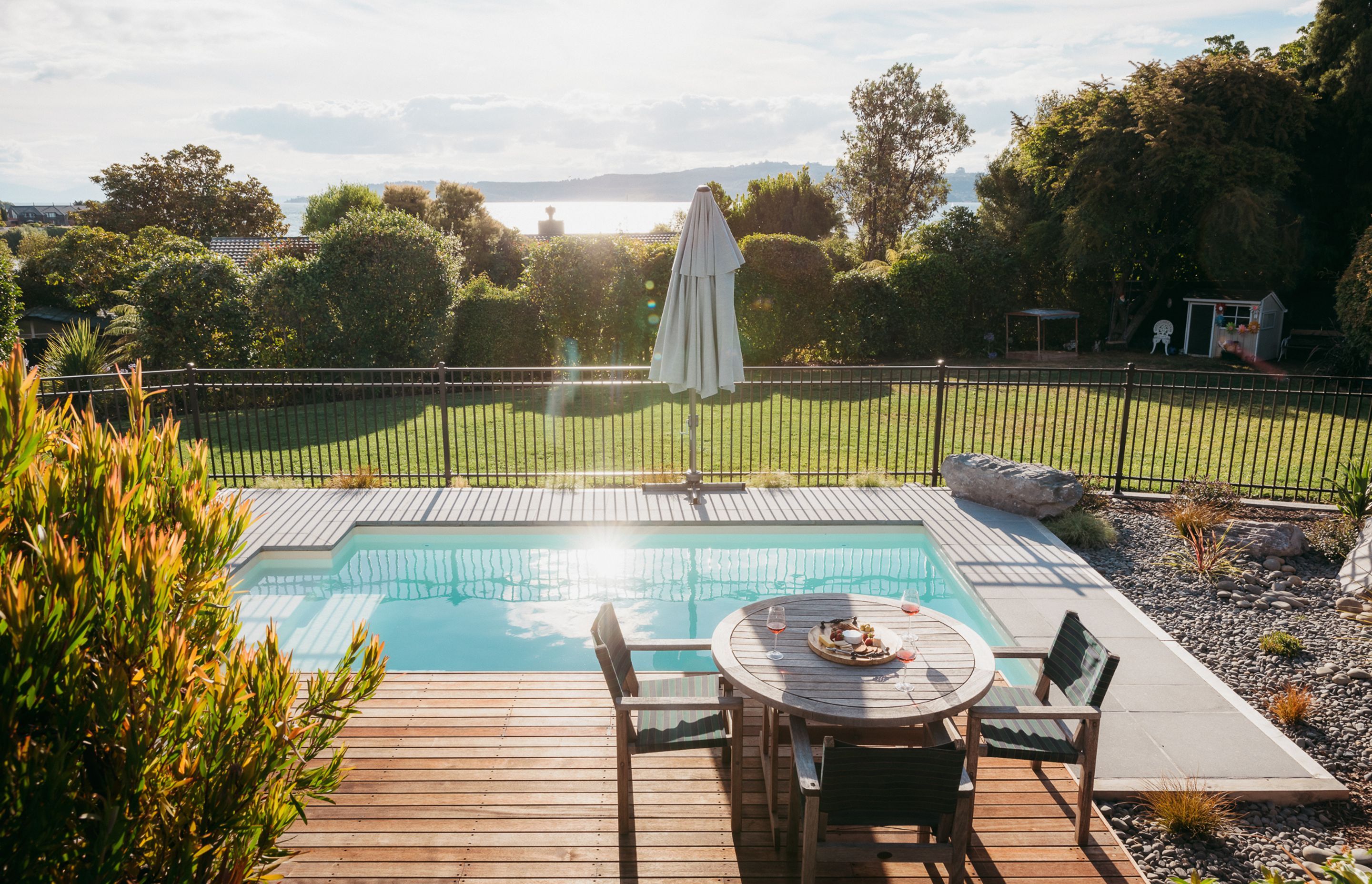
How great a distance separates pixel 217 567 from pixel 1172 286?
2689 centimetres

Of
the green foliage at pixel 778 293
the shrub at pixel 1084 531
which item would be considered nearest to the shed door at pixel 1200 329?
the green foliage at pixel 778 293

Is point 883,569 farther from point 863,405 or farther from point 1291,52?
point 1291,52

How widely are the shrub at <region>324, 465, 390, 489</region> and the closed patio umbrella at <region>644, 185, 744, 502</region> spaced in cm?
397

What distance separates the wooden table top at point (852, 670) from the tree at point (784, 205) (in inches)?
1321

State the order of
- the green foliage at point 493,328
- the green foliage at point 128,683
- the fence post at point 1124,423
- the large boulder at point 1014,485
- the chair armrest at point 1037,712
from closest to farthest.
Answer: the green foliage at point 128,683
the chair armrest at point 1037,712
the large boulder at point 1014,485
the fence post at point 1124,423
the green foliage at point 493,328

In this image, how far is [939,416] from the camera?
9617 mm

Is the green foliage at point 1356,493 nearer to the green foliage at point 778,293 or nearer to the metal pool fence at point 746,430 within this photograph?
the metal pool fence at point 746,430

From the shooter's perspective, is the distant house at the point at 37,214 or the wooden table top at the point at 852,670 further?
the distant house at the point at 37,214

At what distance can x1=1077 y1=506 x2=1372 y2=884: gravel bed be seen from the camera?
3.88 meters

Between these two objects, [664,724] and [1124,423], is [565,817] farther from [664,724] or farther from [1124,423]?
[1124,423]

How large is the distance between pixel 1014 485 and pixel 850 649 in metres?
5.34

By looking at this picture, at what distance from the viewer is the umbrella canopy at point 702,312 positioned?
Answer: 798cm

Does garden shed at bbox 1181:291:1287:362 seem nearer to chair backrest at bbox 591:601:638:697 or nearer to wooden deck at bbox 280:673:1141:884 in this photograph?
wooden deck at bbox 280:673:1141:884

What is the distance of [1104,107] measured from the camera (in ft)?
69.3
